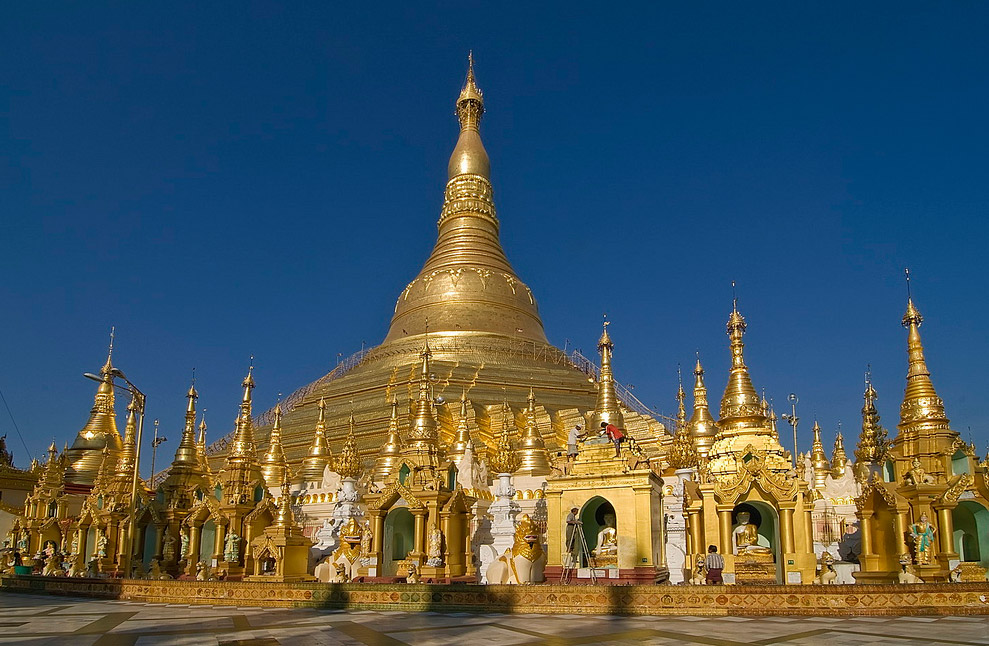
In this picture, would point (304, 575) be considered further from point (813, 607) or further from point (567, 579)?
point (813, 607)

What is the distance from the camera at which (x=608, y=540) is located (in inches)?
834

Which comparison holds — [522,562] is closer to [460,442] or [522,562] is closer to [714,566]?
[714,566]

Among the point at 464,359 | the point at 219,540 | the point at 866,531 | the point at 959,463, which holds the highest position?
the point at 464,359

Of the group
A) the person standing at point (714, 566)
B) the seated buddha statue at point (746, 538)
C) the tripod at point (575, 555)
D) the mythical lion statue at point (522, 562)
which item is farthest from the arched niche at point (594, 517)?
the seated buddha statue at point (746, 538)

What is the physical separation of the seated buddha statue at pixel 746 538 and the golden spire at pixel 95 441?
3299cm

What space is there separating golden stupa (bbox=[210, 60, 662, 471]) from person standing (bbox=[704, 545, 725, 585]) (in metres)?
15.0

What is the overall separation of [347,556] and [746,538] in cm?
1109

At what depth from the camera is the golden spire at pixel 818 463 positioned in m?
28.9

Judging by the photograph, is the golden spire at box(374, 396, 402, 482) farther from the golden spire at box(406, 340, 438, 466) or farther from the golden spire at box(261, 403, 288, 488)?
the golden spire at box(261, 403, 288, 488)

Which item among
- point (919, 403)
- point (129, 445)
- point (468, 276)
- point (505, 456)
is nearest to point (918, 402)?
point (919, 403)

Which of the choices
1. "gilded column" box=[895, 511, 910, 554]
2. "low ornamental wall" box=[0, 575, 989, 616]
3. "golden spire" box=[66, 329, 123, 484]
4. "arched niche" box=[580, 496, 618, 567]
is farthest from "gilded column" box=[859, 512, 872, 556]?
"golden spire" box=[66, 329, 123, 484]

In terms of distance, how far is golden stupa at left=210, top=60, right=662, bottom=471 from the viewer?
39594 millimetres

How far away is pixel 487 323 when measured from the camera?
162 feet

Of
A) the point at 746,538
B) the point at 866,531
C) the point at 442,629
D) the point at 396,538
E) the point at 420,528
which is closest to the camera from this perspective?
the point at 442,629
